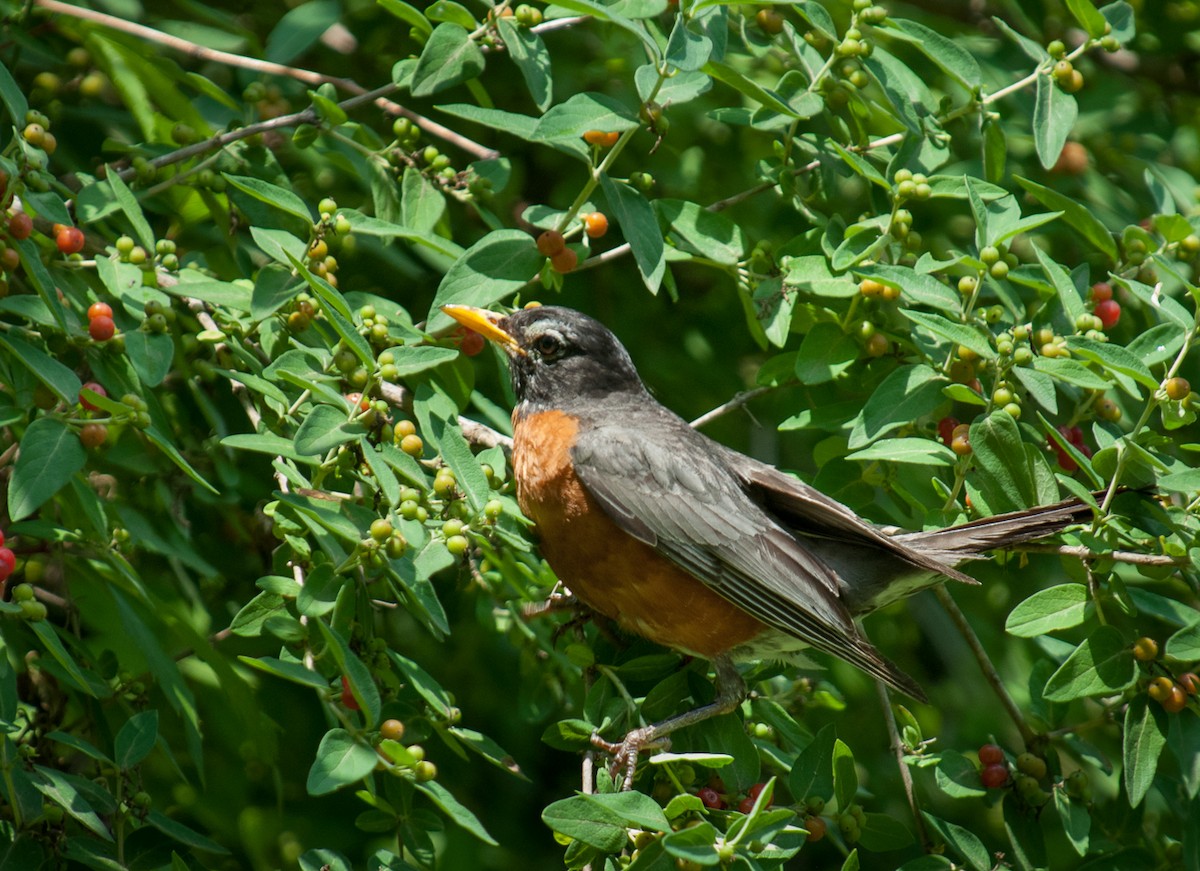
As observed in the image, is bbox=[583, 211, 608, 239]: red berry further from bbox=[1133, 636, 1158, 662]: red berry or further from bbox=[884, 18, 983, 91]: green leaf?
bbox=[1133, 636, 1158, 662]: red berry

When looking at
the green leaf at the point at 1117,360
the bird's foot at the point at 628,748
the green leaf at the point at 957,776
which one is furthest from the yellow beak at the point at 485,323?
the green leaf at the point at 957,776

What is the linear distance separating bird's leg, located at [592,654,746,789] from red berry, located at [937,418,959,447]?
877mm

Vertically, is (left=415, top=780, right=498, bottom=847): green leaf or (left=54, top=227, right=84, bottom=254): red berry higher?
(left=54, top=227, right=84, bottom=254): red berry

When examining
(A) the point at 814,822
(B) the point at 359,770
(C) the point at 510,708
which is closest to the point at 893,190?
(A) the point at 814,822

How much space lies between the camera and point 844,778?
9.34 ft

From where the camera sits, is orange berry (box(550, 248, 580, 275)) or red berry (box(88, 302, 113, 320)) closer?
red berry (box(88, 302, 113, 320))

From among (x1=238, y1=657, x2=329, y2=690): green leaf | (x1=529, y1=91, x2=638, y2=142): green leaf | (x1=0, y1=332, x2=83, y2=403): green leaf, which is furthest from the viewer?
(x1=529, y1=91, x2=638, y2=142): green leaf

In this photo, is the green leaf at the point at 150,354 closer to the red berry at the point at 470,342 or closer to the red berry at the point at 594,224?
the red berry at the point at 470,342

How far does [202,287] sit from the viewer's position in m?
2.95

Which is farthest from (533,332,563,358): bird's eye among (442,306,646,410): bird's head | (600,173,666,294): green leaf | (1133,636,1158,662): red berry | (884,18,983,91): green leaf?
(1133,636,1158,662): red berry

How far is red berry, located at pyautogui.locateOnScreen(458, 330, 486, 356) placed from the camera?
3564 mm

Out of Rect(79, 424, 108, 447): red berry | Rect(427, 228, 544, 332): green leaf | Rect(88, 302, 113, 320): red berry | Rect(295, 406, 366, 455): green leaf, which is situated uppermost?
Rect(88, 302, 113, 320): red berry

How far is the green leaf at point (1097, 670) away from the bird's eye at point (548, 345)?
74.7 inches

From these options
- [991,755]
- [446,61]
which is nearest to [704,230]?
[446,61]
